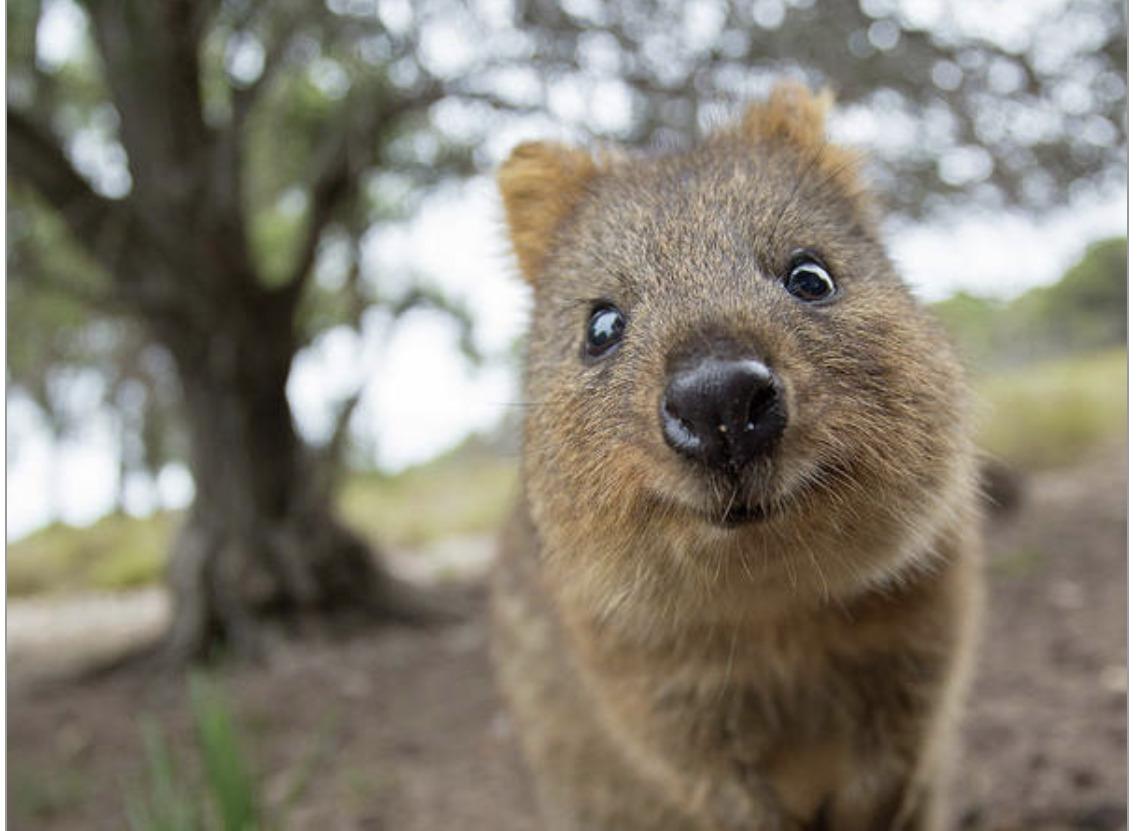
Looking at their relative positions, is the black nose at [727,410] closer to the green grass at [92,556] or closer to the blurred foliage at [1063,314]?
the blurred foliage at [1063,314]

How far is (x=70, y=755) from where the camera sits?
272 inches

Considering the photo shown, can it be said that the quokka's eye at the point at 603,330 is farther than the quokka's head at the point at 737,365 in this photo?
Yes

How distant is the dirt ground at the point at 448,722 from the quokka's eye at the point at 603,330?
1.99 metres

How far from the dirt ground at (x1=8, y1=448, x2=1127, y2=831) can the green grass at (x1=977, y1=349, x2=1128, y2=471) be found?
10.9 ft

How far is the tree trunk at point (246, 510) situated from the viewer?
893 centimetres

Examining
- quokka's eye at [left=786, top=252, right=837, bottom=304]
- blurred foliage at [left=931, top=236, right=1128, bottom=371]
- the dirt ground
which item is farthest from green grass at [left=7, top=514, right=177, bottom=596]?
quokka's eye at [left=786, top=252, right=837, bottom=304]

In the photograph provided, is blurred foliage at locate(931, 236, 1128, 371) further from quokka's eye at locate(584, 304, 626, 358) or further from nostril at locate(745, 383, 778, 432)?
→ nostril at locate(745, 383, 778, 432)

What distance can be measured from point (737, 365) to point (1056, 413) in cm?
1329

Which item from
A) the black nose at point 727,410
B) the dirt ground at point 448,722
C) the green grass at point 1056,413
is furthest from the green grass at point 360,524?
the black nose at point 727,410

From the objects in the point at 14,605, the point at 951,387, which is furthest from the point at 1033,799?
the point at 14,605

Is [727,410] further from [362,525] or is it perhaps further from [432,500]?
[432,500]

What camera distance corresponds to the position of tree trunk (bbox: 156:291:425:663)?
893 centimetres

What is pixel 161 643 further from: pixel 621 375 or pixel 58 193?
pixel 621 375

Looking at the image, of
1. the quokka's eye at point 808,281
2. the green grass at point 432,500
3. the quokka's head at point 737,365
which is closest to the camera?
the quokka's head at point 737,365
